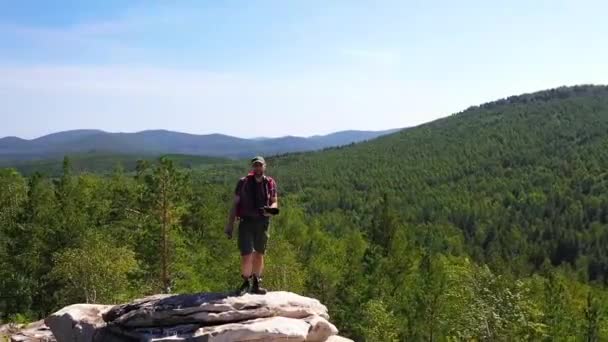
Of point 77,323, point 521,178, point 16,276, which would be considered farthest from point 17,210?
point 521,178

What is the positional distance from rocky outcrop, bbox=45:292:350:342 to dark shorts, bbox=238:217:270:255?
150 centimetres

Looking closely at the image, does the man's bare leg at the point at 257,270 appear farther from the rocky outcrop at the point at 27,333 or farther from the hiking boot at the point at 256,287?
the rocky outcrop at the point at 27,333

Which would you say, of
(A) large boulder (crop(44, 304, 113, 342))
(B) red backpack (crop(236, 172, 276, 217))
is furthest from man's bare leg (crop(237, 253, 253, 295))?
(A) large boulder (crop(44, 304, 113, 342))

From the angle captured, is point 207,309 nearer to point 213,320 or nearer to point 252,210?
point 213,320

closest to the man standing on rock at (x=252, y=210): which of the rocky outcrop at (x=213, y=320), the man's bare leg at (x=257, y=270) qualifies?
the man's bare leg at (x=257, y=270)

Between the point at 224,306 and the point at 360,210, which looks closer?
the point at 224,306

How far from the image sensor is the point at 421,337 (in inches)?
2021

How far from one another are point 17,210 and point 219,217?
18.2 meters

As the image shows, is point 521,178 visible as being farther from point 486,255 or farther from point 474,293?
point 474,293

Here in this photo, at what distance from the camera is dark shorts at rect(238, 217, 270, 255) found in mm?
16203

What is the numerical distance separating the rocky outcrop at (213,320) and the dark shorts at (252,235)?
1.50 metres

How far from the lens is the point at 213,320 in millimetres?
15547

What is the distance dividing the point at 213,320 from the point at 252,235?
266 centimetres

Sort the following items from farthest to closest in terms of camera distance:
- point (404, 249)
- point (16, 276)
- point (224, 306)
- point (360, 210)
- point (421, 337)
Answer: point (360, 210) → point (404, 249) → point (421, 337) → point (16, 276) → point (224, 306)
